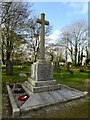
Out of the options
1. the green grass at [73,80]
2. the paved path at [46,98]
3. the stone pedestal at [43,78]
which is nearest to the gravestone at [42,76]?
the stone pedestal at [43,78]

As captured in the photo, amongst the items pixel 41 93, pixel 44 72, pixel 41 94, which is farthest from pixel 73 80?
pixel 41 94

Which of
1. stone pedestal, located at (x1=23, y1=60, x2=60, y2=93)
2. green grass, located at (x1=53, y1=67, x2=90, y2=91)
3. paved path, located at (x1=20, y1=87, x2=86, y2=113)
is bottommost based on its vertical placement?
green grass, located at (x1=53, y1=67, x2=90, y2=91)

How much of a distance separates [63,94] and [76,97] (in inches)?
28.2

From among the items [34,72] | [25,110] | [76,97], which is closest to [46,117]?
[25,110]

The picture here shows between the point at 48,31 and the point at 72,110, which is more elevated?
the point at 48,31

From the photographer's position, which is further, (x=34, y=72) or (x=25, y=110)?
(x=34, y=72)

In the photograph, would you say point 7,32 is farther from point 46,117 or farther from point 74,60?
point 74,60

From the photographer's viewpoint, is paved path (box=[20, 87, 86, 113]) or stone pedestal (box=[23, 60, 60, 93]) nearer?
paved path (box=[20, 87, 86, 113])

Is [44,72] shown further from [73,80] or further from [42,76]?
[73,80]

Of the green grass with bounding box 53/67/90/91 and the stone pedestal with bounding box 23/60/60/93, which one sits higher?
the stone pedestal with bounding box 23/60/60/93

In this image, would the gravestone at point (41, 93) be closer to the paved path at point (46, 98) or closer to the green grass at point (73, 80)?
the paved path at point (46, 98)

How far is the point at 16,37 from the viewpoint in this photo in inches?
754

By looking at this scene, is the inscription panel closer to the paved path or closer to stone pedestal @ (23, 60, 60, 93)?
stone pedestal @ (23, 60, 60, 93)

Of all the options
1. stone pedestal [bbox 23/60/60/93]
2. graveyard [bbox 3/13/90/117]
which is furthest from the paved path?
stone pedestal [bbox 23/60/60/93]
